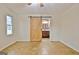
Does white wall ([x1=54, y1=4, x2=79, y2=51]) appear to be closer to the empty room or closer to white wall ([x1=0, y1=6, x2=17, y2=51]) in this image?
the empty room

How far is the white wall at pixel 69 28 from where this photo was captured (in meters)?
2.52

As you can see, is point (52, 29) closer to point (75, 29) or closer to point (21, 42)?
point (75, 29)

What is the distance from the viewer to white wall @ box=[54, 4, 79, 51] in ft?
8.27

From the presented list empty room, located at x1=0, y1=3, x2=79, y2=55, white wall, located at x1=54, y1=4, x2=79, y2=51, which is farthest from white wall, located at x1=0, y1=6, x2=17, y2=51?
white wall, located at x1=54, y1=4, x2=79, y2=51

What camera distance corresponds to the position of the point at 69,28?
2748 mm

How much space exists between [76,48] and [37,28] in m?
1.64

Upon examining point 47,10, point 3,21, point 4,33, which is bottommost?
point 4,33

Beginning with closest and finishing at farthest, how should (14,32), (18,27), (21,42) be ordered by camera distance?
(14,32)
(21,42)
(18,27)

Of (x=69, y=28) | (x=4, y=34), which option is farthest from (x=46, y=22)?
(x=4, y=34)

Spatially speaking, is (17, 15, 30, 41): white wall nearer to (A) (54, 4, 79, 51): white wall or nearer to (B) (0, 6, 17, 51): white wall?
(B) (0, 6, 17, 51): white wall

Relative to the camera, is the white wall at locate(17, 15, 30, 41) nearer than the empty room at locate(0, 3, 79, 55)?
No

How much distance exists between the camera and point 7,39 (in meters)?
2.65
